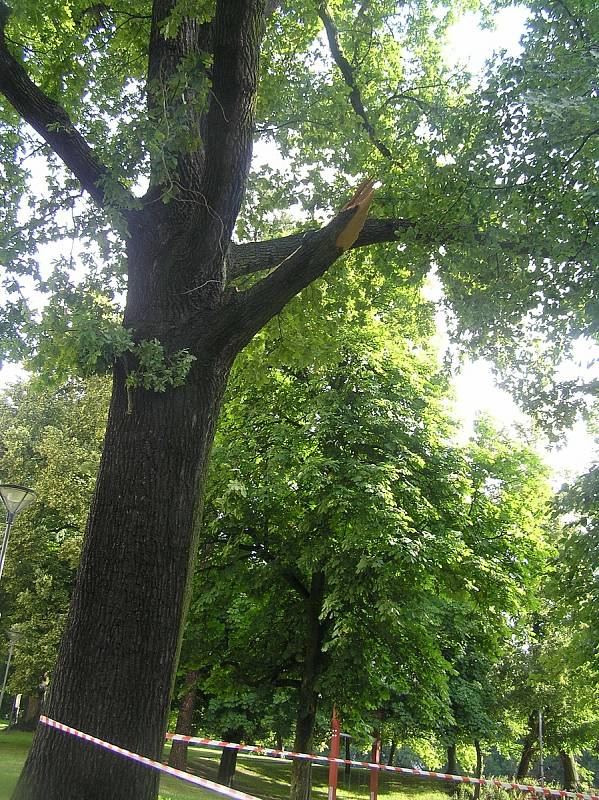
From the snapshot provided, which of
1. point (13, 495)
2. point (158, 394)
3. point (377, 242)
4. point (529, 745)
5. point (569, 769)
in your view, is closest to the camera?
point (158, 394)

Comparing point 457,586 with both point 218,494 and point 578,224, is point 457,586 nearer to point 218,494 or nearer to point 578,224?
point 218,494

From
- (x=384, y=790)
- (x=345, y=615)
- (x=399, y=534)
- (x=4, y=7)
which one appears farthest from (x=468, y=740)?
(x=4, y=7)

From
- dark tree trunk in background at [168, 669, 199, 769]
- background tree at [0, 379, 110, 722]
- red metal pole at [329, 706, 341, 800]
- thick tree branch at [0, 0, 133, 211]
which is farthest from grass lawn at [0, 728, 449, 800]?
thick tree branch at [0, 0, 133, 211]

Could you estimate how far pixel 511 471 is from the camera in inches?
571

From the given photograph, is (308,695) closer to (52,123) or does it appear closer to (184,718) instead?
(184,718)

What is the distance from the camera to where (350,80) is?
334 inches

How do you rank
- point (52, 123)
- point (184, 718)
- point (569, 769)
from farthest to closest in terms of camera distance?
point (569, 769) < point (184, 718) < point (52, 123)

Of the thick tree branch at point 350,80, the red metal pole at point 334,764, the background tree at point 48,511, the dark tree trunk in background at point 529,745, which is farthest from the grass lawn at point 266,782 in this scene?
the thick tree branch at point 350,80

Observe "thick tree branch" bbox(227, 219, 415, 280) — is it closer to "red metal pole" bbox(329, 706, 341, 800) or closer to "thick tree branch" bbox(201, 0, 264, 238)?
"thick tree branch" bbox(201, 0, 264, 238)

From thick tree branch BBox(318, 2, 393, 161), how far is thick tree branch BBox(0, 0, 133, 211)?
168 inches

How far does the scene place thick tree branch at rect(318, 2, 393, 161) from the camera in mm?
8477

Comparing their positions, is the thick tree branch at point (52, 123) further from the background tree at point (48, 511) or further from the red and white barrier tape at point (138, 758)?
the background tree at point (48, 511)

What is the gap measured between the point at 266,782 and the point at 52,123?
94.7 feet

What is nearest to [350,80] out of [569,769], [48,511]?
[48,511]
